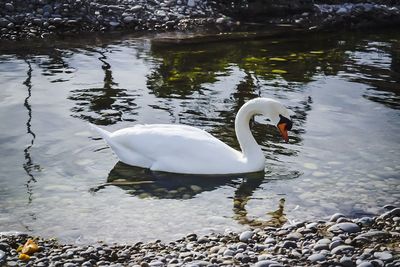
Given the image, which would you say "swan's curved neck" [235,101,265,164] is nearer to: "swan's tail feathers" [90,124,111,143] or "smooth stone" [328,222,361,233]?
"swan's tail feathers" [90,124,111,143]

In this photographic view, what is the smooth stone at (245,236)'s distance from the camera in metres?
7.10

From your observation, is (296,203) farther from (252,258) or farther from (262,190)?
(252,258)

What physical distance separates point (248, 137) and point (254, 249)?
99.5 inches

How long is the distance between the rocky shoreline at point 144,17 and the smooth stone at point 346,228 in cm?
1165

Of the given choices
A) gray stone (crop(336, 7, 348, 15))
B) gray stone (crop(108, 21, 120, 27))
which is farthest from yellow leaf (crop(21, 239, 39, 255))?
gray stone (crop(336, 7, 348, 15))

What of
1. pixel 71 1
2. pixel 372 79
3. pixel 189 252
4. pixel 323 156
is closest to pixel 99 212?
pixel 189 252

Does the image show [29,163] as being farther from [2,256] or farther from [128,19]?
[128,19]

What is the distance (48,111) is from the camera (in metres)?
11.4

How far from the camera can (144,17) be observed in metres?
19.0

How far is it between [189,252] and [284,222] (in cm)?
143

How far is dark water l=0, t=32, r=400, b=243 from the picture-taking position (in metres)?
7.95

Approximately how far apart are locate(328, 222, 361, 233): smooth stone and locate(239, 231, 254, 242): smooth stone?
82cm

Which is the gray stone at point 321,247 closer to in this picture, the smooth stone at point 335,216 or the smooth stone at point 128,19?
the smooth stone at point 335,216

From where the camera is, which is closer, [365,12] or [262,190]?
[262,190]
